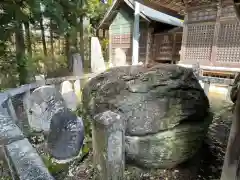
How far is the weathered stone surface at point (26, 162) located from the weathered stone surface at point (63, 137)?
165 centimetres

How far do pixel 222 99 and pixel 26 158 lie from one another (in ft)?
19.2

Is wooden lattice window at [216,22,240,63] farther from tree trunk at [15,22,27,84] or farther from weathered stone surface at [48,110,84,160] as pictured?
tree trunk at [15,22,27,84]

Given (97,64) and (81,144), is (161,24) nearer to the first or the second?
(97,64)

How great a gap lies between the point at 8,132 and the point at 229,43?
28.8 feet

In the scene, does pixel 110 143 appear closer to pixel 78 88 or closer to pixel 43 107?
pixel 43 107

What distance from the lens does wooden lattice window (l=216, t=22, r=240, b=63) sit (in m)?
7.58

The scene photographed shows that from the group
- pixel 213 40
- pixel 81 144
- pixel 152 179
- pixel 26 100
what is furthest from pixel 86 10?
pixel 152 179

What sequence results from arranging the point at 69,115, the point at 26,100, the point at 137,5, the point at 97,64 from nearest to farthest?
1. the point at 69,115
2. the point at 26,100
3. the point at 97,64
4. the point at 137,5

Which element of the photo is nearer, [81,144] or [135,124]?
[135,124]

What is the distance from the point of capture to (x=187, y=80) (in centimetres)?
328

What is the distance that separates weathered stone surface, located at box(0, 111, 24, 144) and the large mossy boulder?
1137 mm

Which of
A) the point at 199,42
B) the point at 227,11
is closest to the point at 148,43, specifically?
the point at 199,42

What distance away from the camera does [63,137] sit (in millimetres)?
3061

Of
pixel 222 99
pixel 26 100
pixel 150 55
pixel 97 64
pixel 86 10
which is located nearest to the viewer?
pixel 26 100
